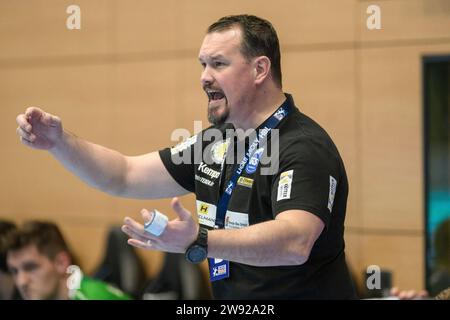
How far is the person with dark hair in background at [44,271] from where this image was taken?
4.08 meters

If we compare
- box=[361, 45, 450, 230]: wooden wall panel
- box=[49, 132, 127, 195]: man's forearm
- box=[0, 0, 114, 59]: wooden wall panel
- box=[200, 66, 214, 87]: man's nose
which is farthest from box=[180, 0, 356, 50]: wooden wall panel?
box=[49, 132, 127, 195]: man's forearm

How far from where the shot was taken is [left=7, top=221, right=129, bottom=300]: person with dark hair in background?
4.08 m

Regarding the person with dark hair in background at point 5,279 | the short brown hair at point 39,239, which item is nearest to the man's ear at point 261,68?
the short brown hair at point 39,239

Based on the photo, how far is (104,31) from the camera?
5457 mm

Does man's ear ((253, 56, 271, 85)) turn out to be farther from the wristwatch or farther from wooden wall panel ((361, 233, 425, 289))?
wooden wall panel ((361, 233, 425, 289))

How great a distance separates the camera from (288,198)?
94.2 inches

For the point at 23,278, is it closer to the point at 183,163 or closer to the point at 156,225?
the point at 183,163

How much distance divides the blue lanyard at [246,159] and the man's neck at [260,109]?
0.03 metres

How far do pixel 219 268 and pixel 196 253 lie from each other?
0.61m

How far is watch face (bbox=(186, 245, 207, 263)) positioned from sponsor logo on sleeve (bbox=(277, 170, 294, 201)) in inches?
15.7

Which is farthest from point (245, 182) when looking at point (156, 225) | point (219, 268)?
point (156, 225)

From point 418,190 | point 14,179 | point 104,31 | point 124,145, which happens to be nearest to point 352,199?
point 418,190
